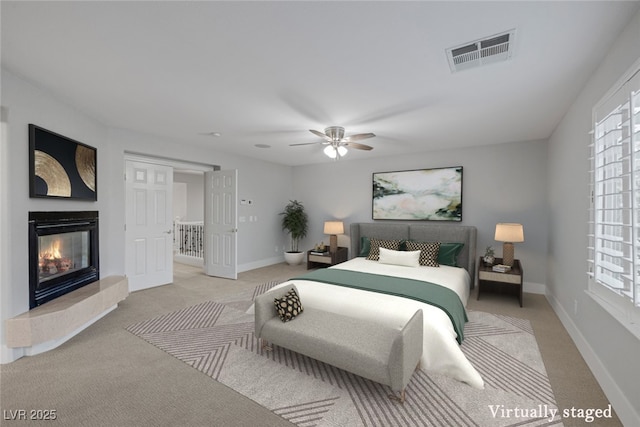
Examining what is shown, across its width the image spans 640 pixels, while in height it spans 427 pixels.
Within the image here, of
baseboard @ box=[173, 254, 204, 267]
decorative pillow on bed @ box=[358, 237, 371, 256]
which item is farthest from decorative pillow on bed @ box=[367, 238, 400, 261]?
baseboard @ box=[173, 254, 204, 267]

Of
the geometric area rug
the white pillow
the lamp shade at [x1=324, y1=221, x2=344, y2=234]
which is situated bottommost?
the geometric area rug

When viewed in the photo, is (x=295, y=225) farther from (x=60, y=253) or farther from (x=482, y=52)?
(x=482, y=52)

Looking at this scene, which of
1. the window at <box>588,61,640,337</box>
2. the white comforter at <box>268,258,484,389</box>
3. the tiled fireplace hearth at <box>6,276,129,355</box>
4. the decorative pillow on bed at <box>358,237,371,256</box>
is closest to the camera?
the window at <box>588,61,640,337</box>

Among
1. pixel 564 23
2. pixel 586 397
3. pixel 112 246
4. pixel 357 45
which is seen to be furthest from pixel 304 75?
pixel 112 246

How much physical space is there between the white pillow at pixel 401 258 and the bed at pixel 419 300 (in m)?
0.08

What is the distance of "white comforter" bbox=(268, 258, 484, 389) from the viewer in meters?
2.31

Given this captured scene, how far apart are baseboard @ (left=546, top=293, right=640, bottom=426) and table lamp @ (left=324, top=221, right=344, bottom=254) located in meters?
3.86

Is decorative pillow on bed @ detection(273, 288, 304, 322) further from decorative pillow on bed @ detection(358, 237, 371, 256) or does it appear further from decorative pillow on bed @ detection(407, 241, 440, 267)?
decorative pillow on bed @ detection(358, 237, 371, 256)

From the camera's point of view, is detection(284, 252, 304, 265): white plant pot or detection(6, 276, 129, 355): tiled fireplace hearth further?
detection(284, 252, 304, 265): white plant pot

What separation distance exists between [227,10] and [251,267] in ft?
17.6

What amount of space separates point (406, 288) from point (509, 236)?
7.28 feet

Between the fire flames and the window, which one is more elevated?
the window

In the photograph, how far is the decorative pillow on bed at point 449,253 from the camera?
462 centimetres

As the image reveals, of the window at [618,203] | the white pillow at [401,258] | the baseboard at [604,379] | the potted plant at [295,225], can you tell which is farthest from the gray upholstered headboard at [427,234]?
the window at [618,203]
